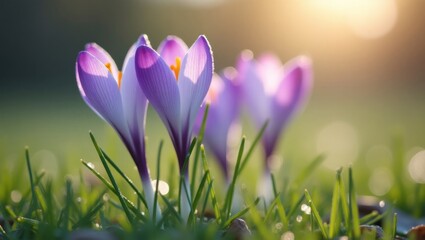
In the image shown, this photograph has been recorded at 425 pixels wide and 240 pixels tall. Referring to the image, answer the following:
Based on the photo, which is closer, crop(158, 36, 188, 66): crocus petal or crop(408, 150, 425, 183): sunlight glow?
crop(158, 36, 188, 66): crocus petal

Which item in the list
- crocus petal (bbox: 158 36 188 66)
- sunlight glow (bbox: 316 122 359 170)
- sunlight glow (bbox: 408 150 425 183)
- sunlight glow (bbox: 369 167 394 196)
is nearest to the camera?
crocus petal (bbox: 158 36 188 66)

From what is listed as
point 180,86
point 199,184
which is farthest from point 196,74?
point 199,184

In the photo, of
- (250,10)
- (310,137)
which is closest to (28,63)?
(250,10)

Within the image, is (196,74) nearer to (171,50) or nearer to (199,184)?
(171,50)

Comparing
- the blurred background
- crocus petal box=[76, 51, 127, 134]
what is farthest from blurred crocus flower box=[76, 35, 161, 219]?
the blurred background

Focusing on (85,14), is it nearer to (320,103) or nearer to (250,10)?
(250,10)

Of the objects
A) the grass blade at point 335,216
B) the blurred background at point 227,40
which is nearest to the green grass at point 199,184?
the grass blade at point 335,216

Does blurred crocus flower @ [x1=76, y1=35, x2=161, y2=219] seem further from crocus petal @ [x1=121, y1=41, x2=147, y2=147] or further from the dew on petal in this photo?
the dew on petal
